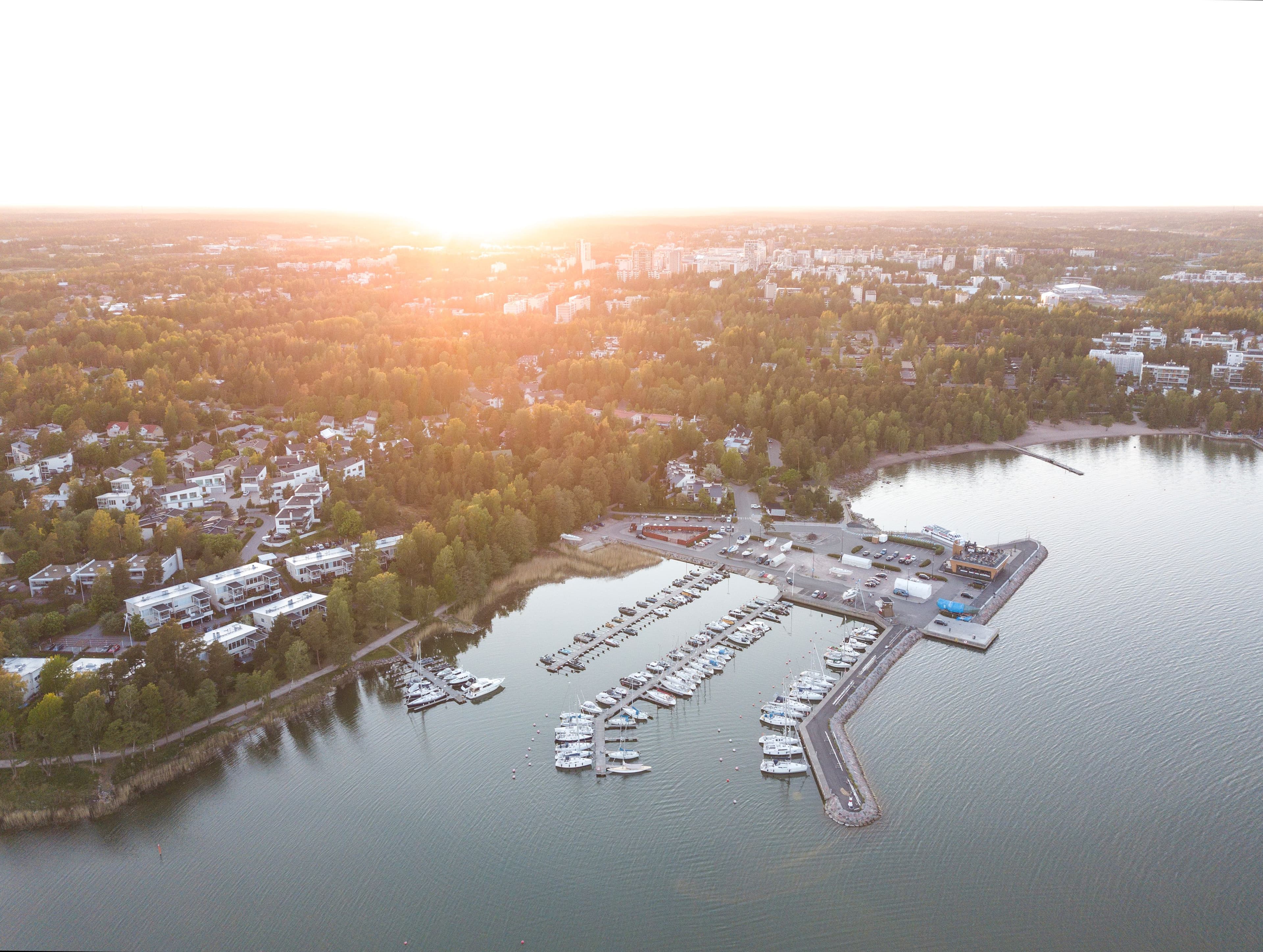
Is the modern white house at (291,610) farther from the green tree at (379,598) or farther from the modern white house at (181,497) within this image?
the modern white house at (181,497)

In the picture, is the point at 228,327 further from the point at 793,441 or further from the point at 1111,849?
the point at 1111,849

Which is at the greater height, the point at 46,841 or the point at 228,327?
the point at 228,327

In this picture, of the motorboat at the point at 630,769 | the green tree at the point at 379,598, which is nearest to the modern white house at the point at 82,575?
the green tree at the point at 379,598

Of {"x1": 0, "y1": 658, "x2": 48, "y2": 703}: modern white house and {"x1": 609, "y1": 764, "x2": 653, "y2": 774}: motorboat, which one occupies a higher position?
{"x1": 0, "y1": 658, "x2": 48, "y2": 703}: modern white house

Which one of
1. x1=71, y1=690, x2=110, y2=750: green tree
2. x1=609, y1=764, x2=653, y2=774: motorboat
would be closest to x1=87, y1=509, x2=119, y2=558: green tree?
x1=71, y1=690, x2=110, y2=750: green tree

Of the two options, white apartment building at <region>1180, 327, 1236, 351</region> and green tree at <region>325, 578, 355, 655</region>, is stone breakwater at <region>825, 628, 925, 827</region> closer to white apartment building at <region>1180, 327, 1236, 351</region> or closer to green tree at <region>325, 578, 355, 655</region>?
green tree at <region>325, 578, 355, 655</region>

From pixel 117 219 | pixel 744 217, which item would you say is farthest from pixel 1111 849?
pixel 744 217
